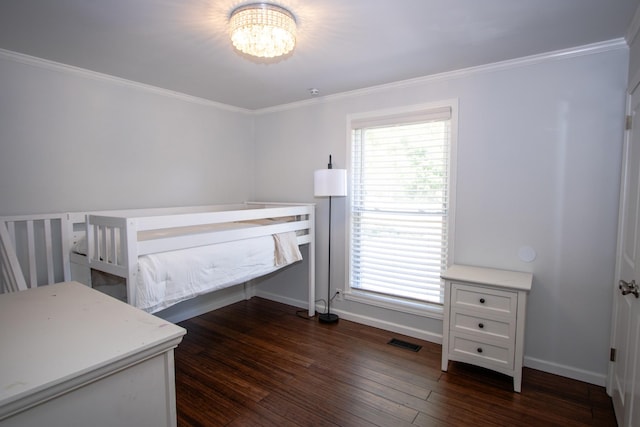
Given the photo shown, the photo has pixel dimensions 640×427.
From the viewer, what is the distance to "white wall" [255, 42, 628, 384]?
2211 mm

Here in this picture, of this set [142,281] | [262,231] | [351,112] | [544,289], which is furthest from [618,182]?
[142,281]

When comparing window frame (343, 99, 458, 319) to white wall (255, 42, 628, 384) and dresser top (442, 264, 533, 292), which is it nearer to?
white wall (255, 42, 628, 384)

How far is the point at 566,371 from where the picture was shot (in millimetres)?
2377

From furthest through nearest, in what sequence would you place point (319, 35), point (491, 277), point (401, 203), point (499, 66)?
point (401, 203) → point (499, 66) → point (491, 277) → point (319, 35)

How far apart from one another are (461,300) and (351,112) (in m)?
1.93

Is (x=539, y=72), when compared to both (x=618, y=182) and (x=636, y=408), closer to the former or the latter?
(x=618, y=182)

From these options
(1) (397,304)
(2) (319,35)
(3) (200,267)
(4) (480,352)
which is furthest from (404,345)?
(2) (319,35)

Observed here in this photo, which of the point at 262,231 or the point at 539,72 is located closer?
the point at 539,72

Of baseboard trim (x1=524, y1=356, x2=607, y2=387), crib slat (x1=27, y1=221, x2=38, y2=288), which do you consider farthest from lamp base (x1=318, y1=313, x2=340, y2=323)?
crib slat (x1=27, y1=221, x2=38, y2=288)

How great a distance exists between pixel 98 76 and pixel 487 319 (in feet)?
11.3

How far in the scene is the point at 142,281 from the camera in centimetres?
196

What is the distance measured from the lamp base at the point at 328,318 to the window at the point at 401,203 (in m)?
0.35

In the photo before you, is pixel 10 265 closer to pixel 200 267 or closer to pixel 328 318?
pixel 200 267

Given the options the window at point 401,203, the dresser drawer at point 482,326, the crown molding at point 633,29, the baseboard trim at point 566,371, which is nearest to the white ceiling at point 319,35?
the crown molding at point 633,29
